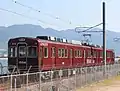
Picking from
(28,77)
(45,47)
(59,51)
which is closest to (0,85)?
(28,77)

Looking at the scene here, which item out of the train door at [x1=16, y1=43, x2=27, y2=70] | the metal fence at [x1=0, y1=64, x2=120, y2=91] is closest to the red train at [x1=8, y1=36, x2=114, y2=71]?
the train door at [x1=16, y1=43, x2=27, y2=70]

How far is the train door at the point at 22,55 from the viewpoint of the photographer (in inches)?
1127

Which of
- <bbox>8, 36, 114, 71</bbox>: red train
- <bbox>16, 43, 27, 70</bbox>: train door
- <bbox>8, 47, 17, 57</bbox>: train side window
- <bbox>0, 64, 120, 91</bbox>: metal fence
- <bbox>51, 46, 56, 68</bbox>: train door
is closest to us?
<bbox>0, 64, 120, 91</bbox>: metal fence

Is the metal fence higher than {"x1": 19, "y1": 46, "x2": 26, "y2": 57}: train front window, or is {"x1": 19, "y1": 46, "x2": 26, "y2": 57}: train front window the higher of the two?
{"x1": 19, "y1": 46, "x2": 26, "y2": 57}: train front window

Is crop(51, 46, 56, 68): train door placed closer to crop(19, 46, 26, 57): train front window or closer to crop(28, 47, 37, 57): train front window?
crop(28, 47, 37, 57): train front window

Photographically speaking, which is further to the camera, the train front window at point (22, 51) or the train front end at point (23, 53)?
the train front window at point (22, 51)

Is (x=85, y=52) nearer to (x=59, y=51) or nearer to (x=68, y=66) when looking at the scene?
(x=68, y=66)

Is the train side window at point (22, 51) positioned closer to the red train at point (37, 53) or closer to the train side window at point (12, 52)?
the red train at point (37, 53)

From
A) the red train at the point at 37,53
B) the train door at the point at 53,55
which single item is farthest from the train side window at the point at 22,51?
the train door at the point at 53,55

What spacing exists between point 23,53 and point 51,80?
770 cm

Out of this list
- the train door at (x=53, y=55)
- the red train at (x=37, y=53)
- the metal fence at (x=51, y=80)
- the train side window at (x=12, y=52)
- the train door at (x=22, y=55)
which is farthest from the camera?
the train door at (x=53, y=55)

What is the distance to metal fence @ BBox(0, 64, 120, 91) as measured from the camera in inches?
695

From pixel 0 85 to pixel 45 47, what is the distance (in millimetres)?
10778

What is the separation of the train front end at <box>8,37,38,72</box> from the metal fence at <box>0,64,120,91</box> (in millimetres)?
3443
